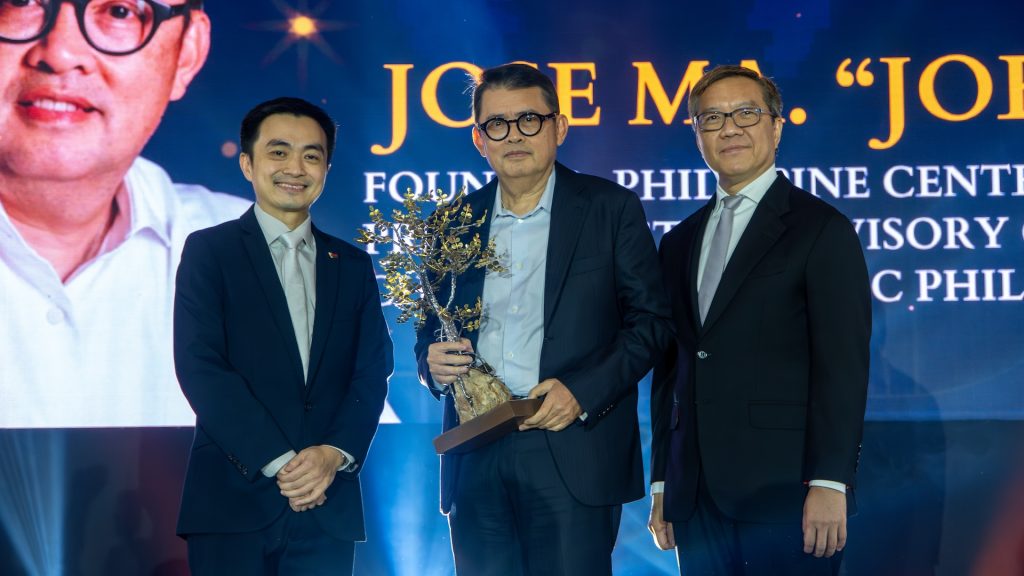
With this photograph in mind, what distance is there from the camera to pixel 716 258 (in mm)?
2525

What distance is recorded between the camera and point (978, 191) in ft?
13.3

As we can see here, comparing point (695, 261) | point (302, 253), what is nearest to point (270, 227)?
point (302, 253)

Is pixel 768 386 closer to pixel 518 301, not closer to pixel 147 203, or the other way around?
pixel 518 301

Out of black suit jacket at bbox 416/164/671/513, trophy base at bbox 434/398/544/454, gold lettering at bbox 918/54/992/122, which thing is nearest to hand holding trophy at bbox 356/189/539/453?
trophy base at bbox 434/398/544/454

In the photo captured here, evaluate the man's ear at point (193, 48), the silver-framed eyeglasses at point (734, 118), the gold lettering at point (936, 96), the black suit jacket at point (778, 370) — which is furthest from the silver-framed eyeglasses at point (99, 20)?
the gold lettering at point (936, 96)

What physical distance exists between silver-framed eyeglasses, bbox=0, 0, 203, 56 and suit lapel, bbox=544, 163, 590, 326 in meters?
2.47

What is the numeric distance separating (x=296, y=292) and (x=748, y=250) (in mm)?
1169

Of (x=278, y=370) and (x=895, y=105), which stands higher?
(x=895, y=105)

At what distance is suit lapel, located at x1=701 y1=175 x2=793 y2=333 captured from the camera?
2395mm

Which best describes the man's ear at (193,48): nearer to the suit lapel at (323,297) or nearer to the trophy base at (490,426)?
the suit lapel at (323,297)

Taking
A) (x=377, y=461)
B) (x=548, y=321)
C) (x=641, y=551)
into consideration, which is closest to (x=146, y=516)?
(x=377, y=461)

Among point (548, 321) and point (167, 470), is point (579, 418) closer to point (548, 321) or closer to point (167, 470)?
point (548, 321)

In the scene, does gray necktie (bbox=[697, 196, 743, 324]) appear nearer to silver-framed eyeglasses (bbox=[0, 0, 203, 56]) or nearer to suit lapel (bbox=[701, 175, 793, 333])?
suit lapel (bbox=[701, 175, 793, 333])

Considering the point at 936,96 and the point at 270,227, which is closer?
the point at 270,227
